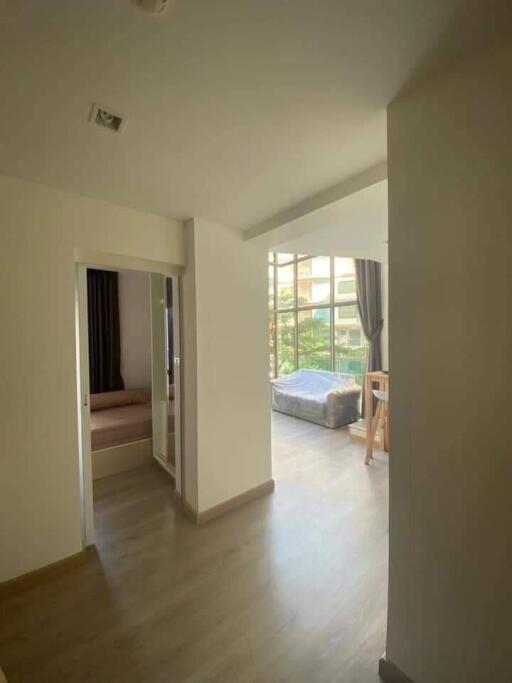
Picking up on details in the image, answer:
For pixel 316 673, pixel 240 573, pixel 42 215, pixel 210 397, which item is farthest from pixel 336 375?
pixel 42 215

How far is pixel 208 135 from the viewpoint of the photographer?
1.39 m

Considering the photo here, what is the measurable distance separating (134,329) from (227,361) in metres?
2.99

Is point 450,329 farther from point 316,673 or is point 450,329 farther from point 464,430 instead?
point 316,673

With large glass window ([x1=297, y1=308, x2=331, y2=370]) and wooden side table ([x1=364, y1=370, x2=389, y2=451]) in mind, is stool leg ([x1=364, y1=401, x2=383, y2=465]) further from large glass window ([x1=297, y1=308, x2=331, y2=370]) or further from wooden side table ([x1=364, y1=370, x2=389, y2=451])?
large glass window ([x1=297, y1=308, x2=331, y2=370])

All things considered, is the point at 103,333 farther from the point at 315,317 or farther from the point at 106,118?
the point at 315,317

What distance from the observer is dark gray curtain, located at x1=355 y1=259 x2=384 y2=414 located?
5.15m

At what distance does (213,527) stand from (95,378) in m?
3.19

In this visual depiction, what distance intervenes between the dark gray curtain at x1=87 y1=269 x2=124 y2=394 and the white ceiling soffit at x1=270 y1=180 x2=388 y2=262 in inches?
120

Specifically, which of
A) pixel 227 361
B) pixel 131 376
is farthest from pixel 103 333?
pixel 227 361

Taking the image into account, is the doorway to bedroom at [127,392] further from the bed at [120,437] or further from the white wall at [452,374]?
the white wall at [452,374]

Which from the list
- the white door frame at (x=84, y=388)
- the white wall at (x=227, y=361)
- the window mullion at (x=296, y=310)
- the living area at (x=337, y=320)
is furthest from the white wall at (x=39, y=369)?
the window mullion at (x=296, y=310)

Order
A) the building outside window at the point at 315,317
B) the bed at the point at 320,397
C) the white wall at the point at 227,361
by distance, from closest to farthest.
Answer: the white wall at the point at 227,361
the bed at the point at 320,397
the building outside window at the point at 315,317

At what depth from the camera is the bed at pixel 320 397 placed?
4809 millimetres

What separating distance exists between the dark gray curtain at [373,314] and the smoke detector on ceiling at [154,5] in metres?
4.88
